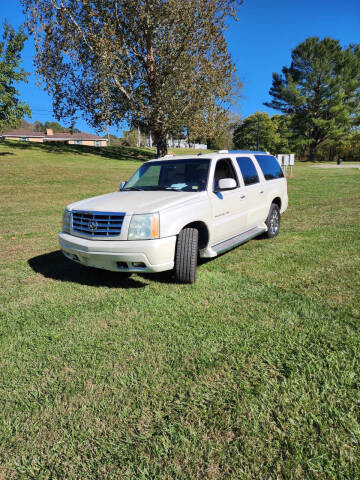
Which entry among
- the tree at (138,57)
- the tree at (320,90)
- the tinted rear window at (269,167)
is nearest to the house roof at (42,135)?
the tree at (320,90)

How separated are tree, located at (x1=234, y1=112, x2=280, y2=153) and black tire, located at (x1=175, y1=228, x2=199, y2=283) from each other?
180 feet

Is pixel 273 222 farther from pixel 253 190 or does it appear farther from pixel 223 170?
pixel 223 170

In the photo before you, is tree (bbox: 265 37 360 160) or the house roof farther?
the house roof

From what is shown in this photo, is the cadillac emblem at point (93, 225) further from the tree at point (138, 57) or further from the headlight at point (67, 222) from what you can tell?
the tree at point (138, 57)

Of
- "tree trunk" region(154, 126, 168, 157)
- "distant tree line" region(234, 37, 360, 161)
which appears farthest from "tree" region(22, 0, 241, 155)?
"distant tree line" region(234, 37, 360, 161)

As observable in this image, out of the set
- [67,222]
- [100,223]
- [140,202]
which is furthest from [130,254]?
[67,222]

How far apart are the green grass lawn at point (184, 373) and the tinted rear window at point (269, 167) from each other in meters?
2.16

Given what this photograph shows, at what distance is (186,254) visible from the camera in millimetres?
3770

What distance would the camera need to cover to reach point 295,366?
2.37 m

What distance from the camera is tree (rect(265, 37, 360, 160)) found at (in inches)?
1850

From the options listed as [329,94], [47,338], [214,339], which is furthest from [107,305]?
[329,94]

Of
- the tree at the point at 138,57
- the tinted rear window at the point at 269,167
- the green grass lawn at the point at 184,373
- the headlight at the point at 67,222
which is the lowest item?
the green grass lawn at the point at 184,373

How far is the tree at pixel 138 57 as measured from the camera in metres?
14.5

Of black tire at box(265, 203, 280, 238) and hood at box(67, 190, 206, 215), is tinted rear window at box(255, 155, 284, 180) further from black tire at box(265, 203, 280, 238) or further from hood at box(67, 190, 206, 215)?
hood at box(67, 190, 206, 215)
